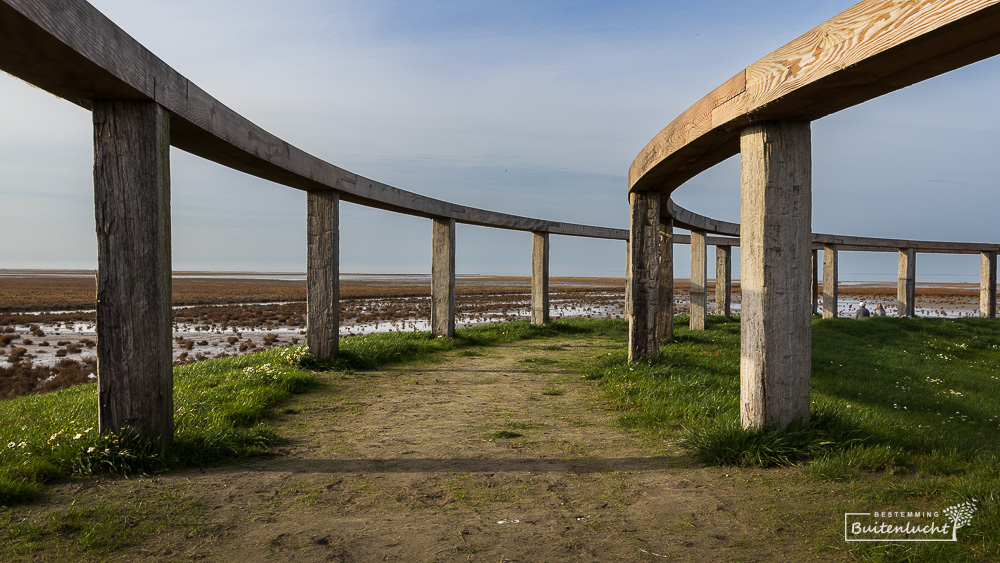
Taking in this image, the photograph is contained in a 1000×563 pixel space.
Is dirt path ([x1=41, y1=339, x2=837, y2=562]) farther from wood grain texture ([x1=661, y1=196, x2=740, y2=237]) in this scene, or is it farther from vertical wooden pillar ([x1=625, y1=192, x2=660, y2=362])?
wood grain texture ([x1=661, y1=196, x2=740, y2=237])

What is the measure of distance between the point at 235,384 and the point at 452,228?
622cm

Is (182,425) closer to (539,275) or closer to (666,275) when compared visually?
(666,275)

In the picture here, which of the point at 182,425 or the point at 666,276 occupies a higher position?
the point at 666,276

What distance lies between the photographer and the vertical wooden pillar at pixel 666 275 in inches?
416

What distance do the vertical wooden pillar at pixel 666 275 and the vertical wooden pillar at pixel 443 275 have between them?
4.30 metres

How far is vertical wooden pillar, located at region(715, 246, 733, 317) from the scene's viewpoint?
18.3 metres

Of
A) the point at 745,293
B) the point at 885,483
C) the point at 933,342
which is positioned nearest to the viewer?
the point at 885,483

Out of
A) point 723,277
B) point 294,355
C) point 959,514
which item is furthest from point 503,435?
point 723,277

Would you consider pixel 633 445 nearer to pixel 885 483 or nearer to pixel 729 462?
pixel 729 462

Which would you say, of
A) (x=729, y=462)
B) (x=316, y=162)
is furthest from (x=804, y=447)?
(x=316, y=162)

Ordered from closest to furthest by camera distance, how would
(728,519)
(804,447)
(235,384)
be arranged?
(728,519) → (804,447) → (235,384)

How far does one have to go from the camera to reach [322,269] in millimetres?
8945

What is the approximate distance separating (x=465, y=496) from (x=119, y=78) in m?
3.79

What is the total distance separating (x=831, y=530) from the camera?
10.6 feet
